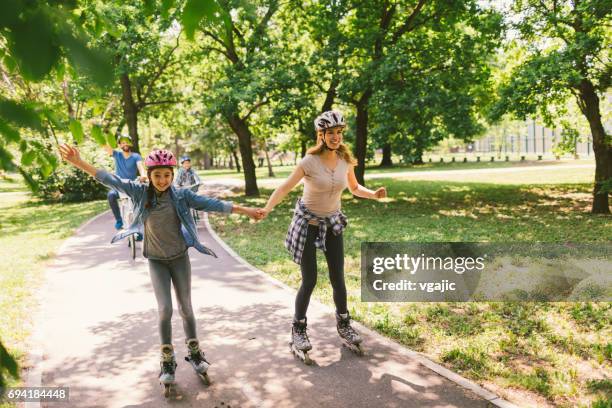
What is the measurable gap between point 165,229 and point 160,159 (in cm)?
58

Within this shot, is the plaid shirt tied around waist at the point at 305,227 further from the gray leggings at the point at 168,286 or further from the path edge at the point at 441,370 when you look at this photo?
the path edge at the point at 441,370

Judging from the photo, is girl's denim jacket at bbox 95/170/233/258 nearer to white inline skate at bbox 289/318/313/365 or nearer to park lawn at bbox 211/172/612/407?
white inline skate at bbox 289/318/313/365

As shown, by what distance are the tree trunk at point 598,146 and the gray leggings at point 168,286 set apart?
12.9m

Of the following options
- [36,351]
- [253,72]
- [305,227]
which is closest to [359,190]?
[305,227]

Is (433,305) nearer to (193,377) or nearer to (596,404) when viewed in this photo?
(596,404)

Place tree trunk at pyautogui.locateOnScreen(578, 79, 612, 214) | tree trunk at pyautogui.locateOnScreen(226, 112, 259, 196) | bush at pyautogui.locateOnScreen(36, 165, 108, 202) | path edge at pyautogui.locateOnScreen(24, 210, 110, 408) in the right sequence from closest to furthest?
path edge at pyautogui.locateOnScreen(24, 210, 110, 408), tree trunk at pyautogui.locateOnScreen(578, 79, 612, 214), tree trunk at pyautogui.locateOnScreen(226, 112, 259, 196), bush at pyautogui.locateOnScreen(36, 165, 108, 202)

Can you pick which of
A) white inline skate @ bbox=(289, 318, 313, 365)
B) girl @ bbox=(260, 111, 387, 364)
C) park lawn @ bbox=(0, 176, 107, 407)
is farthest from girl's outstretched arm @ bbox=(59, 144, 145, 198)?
white inline skate @ bbox=(289, 318, 313, 365)

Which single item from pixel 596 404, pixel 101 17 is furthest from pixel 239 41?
pixel 596 404

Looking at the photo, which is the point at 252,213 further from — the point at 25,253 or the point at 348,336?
the point at 25,253

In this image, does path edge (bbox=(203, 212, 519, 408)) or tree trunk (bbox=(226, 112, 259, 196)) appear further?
tree trunk (bbox=(226, 112, 259, 196))

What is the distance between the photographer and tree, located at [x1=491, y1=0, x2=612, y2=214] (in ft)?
41.0

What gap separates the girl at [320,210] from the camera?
466 cm

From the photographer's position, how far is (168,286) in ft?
14.1

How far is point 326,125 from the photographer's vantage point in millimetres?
4582
